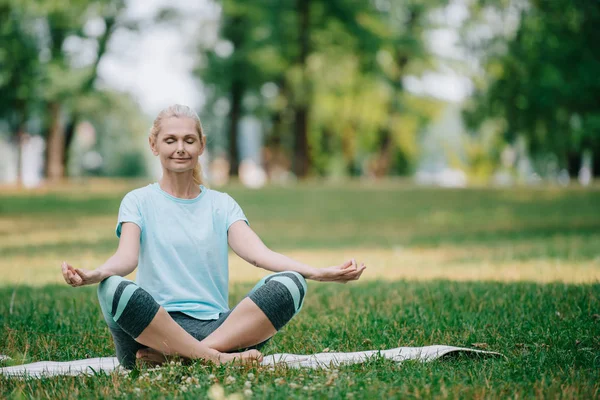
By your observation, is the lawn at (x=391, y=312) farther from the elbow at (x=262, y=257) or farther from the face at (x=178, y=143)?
the face at (x=178, y=143)

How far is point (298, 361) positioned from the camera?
13.4 ft

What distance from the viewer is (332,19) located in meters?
29.4

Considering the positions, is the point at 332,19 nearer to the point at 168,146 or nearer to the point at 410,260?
the point at 410,260

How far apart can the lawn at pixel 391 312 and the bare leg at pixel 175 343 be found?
107 millimetres

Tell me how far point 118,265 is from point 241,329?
0.76m

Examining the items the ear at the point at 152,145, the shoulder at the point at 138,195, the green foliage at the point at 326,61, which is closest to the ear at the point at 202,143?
the ear at the point at 152,145

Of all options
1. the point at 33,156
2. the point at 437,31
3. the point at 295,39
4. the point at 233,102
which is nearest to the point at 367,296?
the point at 295,39

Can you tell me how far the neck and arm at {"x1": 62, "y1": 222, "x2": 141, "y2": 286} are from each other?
0.36 metres

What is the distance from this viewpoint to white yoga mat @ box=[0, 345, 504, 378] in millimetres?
3979

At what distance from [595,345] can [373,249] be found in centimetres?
804

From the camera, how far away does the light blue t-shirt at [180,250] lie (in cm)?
412

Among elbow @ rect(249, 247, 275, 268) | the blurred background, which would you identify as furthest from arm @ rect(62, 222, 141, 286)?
the blurred background

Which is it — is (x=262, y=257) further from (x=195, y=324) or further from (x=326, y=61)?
(x=326, y=61)

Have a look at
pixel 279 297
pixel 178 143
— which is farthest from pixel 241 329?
pixel 178 143
